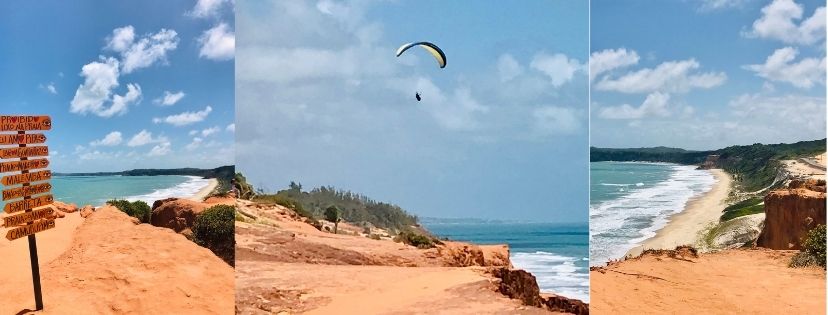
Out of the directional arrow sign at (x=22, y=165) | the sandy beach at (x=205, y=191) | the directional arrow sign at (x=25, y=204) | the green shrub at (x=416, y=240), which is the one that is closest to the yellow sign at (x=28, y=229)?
the directional arrow sign at (x=25, y=204)

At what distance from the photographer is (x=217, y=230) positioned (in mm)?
10609

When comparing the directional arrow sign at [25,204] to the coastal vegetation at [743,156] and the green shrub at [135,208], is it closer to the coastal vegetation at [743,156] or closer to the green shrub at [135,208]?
the green shrub at [135,208]

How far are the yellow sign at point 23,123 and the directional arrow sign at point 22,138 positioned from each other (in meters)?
0.06

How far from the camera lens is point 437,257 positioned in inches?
328

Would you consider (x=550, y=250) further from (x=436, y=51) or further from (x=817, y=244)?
(x=817, y=244)

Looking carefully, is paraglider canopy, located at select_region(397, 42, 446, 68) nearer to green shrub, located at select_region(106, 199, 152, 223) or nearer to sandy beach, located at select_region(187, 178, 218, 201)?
sandy beach, located at select_region(187, 178, 218, 201)

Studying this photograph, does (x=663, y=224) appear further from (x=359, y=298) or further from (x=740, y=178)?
(x=359, y=298)

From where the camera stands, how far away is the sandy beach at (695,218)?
339 inches

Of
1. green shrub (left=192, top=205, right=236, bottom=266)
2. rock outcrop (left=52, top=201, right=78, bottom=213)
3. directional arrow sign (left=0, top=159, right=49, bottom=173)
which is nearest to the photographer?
directional arrow sign (left=0, top=159, right=49, bottom=173)

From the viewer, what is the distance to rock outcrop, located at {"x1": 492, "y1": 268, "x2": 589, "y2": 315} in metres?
7.30

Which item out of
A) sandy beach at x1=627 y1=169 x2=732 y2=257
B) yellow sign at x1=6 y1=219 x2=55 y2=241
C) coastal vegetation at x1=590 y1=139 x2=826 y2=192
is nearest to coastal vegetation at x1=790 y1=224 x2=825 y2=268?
coastal vegetation at x1=590 y1=139 x2=826 y2=192

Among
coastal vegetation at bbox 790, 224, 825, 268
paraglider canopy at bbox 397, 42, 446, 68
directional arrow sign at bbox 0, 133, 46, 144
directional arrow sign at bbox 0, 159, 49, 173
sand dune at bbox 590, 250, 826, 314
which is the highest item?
paraglider canopy at bbox 397, 42, 446, 68

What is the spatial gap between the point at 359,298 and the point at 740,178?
440cm

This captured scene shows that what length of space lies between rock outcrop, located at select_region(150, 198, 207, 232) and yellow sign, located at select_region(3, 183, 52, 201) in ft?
13.5
